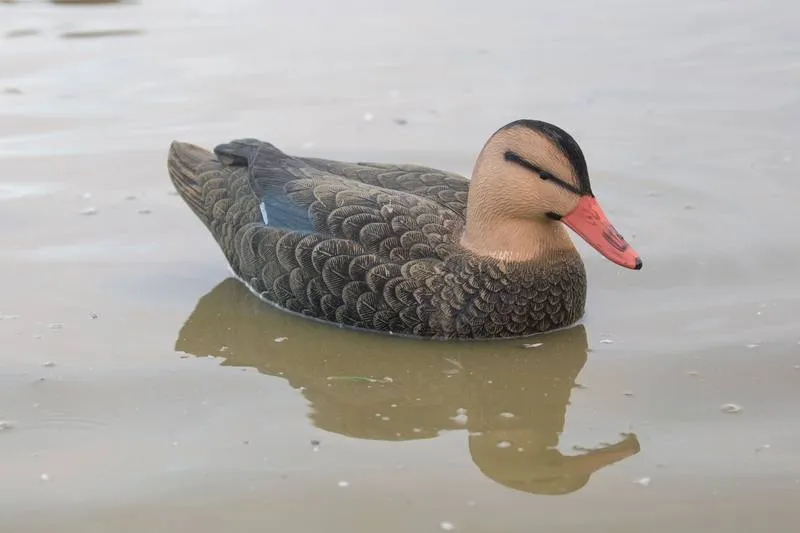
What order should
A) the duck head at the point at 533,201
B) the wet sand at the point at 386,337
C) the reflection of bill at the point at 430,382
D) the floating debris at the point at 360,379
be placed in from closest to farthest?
the wet sand at the point at 386,337, the reflection of bill at the point at 430,382, the floating debris at the point at 360,379, the duck head at the point at 533,201

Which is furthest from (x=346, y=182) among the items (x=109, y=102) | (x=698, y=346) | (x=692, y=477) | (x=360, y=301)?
(x=109, y=102)

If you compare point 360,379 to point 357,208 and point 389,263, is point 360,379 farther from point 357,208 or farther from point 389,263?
point 357,208

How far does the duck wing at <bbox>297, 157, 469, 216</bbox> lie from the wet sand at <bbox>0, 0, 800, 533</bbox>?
2.80ft

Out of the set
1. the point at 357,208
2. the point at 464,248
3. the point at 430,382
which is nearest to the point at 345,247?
the point at 357,208

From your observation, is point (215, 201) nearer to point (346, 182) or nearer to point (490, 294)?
point (346, 182)

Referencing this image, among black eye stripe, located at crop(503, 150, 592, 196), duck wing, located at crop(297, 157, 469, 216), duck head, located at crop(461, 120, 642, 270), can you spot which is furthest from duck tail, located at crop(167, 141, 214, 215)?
black eye stripe, located at crop(503, 150, 592, 196)

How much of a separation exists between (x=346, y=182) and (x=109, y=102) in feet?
11.5

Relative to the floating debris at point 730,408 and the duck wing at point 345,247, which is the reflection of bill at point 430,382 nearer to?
the duck wing at point 345,247

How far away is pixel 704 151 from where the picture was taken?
9.09 metres

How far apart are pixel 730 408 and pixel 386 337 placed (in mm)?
1810

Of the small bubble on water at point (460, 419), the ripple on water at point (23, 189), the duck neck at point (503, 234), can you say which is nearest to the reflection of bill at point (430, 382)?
the small bubble on water at point (460, 419)

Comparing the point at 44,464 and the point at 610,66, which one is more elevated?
the point at 610,66

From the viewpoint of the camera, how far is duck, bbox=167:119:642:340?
22.2 ft

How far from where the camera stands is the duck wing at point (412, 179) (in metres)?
7.34
